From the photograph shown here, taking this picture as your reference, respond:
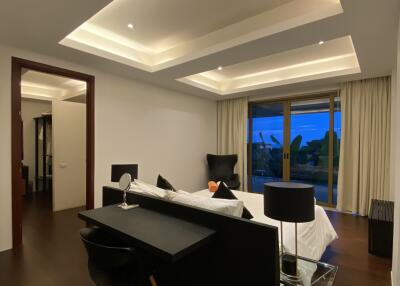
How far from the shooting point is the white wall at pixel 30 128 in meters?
6.35

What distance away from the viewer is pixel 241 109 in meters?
5.80

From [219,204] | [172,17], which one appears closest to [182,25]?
[172,17]

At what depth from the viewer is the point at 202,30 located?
10.3 feet

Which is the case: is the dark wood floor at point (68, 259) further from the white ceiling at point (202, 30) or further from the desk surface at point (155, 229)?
the white ceiling at point (202, 30)

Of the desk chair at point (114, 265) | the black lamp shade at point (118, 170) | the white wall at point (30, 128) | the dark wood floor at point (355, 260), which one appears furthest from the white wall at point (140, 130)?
the white wall at point (30, 128)

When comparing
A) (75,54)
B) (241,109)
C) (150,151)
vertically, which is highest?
(75,54)

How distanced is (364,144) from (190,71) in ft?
11.1

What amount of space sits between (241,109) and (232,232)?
15.0 feet

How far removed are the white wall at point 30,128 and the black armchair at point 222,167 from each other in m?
4.89

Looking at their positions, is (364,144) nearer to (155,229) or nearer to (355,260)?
(355,260)

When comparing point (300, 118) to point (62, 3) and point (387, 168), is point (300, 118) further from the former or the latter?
point (62, 3)

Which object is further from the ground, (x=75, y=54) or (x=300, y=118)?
(x=75, y=54)

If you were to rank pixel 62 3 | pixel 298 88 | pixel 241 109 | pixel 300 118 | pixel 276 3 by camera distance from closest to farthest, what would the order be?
pixel 62 3 < pixel 276 3 < pixel 298 88 < pixel 300 118 < pixel 241 109

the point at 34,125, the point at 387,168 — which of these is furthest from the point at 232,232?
the point at 34,125
